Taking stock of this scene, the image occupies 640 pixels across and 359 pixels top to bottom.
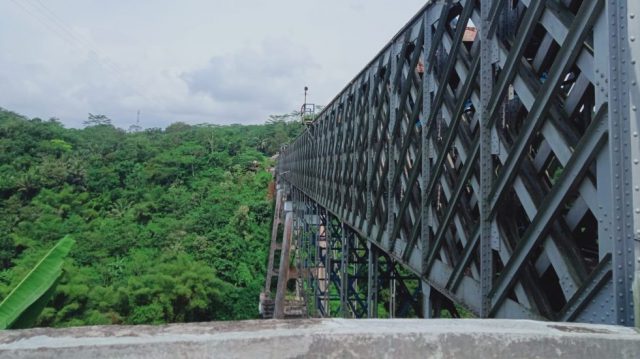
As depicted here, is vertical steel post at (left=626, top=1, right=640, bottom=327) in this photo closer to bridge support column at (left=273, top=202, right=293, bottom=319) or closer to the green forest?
bridge support column at (left=273, top=202, right=293, bottom=319)

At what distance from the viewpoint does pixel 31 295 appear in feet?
10.9

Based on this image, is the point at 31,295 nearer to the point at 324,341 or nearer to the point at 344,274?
the point at 324,341

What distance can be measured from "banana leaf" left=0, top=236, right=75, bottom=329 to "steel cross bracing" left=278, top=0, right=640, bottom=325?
10.9ft

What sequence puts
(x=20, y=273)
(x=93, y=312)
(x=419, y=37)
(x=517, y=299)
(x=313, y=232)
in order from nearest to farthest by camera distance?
(x=517, y=299) < (x=419, y=37) < (x=313, y=232) < (x=93, y=312) < (x=20, y=273)

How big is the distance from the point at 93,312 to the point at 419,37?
24.1 metres

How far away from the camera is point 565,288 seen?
8.26 feet

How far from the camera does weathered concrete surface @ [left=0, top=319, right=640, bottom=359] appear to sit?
58.8 inches

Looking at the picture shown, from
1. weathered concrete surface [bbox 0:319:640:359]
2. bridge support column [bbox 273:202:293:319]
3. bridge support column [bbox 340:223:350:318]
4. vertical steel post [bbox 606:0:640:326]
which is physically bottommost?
bridge support column [bbox 273:202:293:319]

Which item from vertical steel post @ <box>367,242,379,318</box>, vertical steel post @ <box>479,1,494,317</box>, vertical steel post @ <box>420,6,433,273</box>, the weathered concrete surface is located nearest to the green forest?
vertical steel post @ <box>367,242,379,318</box>

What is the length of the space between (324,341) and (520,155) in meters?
1.99

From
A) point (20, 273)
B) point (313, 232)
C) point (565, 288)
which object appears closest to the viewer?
point (565, 288)

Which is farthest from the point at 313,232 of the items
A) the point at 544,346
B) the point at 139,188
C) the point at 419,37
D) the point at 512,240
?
the point at 139,188

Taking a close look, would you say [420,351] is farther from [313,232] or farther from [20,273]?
[20,273]

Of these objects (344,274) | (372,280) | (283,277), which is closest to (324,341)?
(372,280)
